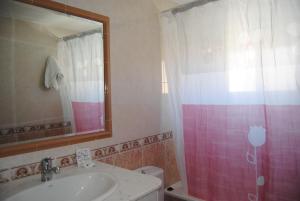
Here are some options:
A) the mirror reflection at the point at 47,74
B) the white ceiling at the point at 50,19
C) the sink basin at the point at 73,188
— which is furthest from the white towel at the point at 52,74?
the sink basin at the point at 73,188

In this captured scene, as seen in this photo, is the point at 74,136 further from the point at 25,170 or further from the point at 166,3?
the point at 166,3

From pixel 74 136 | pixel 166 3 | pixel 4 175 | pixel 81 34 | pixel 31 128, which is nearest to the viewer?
pixel 4 175

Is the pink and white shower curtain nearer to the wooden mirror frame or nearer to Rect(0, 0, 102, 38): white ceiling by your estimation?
the wooden mirror frame

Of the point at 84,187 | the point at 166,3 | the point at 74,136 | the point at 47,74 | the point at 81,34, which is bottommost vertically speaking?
the point at 84,187

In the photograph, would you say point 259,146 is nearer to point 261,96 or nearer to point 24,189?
point 261,96

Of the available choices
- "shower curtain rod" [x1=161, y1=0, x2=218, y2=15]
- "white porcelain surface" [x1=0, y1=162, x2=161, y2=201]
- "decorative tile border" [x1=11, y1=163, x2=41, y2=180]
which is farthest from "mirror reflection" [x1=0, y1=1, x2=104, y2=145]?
"shower curtain rod" [x1=161, y1=0, x2=218, y2=15]

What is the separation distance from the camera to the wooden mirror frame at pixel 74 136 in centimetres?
122

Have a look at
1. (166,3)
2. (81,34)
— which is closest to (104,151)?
(81,34)

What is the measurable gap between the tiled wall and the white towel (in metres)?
0.46

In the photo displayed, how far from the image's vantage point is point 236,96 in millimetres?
1571

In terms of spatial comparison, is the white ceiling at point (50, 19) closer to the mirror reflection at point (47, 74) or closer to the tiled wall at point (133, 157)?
the mirror reflection at point (47, 74)

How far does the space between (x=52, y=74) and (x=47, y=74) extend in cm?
3

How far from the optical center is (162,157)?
213 centimetres

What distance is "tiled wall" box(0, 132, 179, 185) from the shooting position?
1.22 meters
